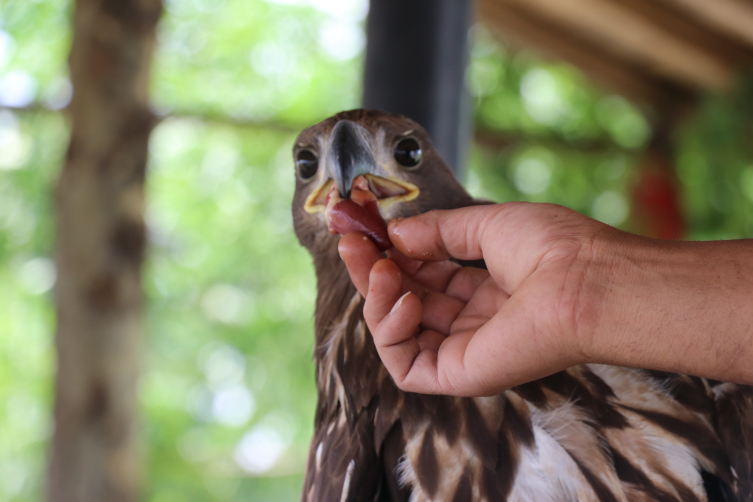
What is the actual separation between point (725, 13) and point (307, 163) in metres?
4.13

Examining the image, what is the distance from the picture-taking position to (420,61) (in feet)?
6.99

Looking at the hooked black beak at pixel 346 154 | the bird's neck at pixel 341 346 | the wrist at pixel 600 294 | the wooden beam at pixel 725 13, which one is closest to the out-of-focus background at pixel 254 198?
the wooden beam at pixel 725 13

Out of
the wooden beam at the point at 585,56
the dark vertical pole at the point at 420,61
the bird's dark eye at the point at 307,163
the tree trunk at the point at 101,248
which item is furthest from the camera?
the wooden beam at the point at 585,56

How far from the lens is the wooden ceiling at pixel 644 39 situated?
4598 mm

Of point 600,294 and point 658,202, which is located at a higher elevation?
point 600,294

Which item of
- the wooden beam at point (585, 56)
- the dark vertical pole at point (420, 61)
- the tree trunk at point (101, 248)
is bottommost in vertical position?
the tree trunk at point (101, 248)

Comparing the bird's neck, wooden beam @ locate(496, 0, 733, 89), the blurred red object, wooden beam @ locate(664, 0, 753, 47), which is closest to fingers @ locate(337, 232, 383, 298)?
the bird's neck

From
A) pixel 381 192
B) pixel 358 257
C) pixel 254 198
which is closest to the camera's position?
pixel 358 257

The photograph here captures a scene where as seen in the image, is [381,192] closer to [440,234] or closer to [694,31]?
[440,234]

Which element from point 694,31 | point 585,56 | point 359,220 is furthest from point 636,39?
Result: point 359,220

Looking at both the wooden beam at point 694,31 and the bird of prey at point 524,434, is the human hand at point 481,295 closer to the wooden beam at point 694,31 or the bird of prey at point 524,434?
the bird of prey at point 524,434

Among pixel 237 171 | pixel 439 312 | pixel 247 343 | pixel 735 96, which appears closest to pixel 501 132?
pixel 735 96

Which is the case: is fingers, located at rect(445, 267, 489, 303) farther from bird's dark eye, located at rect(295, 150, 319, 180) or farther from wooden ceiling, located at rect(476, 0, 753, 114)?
wooden ceiling, located at rect(476, 0, 753, 114)

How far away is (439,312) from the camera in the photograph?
4.12 feet
